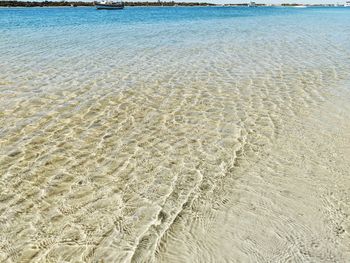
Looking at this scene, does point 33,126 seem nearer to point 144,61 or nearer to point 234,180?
point 234,180

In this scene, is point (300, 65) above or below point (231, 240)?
below

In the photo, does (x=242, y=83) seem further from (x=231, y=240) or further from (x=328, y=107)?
(x=231, y=240)

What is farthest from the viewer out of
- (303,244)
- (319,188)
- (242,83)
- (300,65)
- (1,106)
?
(300,65)

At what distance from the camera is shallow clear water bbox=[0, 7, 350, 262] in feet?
13.2

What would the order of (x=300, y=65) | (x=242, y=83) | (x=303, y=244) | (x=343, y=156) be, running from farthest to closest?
1. (x=300, y=65)
2. (x=242, y=83)
3. (x=343, y=156)
4. (x=303, y=244)

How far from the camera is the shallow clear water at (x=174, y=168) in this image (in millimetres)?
4020

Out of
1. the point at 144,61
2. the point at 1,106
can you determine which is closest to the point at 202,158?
the point at 1,106

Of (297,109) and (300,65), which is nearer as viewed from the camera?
(297,109)

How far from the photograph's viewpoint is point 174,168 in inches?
→ 227

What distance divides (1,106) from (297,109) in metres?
7.66

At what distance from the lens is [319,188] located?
512 cm

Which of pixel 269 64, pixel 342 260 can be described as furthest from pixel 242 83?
pixel 342 260

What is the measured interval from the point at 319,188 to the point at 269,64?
10.4 m

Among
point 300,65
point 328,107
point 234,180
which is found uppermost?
point 234,180
